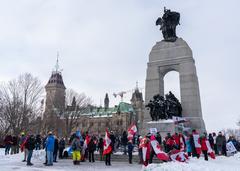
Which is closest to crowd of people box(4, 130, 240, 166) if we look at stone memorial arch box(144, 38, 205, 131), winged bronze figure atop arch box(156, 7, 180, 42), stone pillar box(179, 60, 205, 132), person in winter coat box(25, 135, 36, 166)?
person in winter coat box(25, 135, 36, 166)

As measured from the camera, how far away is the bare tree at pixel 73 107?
3982cm

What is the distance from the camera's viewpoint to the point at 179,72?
23.3m

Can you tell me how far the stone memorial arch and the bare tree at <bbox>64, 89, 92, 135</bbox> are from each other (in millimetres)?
18961

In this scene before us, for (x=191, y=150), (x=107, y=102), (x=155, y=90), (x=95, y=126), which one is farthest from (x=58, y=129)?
(x=107, y=102)

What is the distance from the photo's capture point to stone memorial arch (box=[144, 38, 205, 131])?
71.5 ft

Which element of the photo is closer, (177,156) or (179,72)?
(177,156)

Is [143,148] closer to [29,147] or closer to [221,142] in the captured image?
[29,147]

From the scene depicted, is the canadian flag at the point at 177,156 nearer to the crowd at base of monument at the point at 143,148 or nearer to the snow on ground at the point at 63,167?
the crowd at base of monument at the point at 143,148

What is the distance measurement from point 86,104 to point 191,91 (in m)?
25.0

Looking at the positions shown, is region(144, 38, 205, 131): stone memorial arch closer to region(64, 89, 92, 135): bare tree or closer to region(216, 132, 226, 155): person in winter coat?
region(216, 132, 226, 155): person in winter coat

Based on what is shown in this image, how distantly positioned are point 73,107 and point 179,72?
21655 millimetres

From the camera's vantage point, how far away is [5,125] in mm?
33625

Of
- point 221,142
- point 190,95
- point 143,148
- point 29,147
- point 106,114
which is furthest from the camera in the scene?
point 106,114

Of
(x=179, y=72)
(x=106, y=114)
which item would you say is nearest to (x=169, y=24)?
(x=179, y=72)
